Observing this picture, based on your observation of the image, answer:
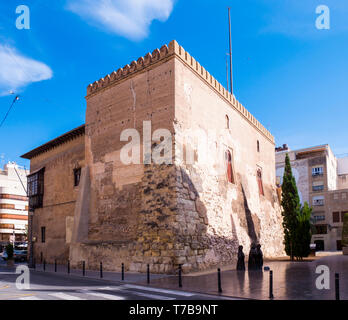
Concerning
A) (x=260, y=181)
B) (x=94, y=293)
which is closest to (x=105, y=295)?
(x=94, y=293)

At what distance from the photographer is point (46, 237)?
2238 cm

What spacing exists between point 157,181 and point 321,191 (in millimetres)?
37151

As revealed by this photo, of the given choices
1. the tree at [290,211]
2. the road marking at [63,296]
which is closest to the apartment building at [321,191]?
the tree at [290,211]

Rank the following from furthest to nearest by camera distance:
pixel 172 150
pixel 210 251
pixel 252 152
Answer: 1. pixel 252 152
2. pixel 210 251
3. pixel 172 150

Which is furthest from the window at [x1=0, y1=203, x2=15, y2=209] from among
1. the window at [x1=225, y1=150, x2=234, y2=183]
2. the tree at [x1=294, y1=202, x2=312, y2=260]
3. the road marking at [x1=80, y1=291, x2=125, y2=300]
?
the road marking at [x1=80, y1=291, x2=125, y2=300]

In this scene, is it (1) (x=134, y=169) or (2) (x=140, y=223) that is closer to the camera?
(2) (x=140, y=223)

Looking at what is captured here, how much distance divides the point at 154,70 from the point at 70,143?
888 cm

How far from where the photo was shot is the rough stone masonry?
13812 mm

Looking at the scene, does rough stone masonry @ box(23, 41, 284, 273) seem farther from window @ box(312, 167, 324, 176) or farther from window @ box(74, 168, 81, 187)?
window @ box(312, 167, 324, 176)

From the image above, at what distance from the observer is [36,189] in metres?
A: 24.0

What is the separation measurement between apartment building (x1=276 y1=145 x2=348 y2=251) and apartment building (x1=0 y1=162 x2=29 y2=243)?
4567 cm

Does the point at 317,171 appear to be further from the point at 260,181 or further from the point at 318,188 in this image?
the point at 260,181
